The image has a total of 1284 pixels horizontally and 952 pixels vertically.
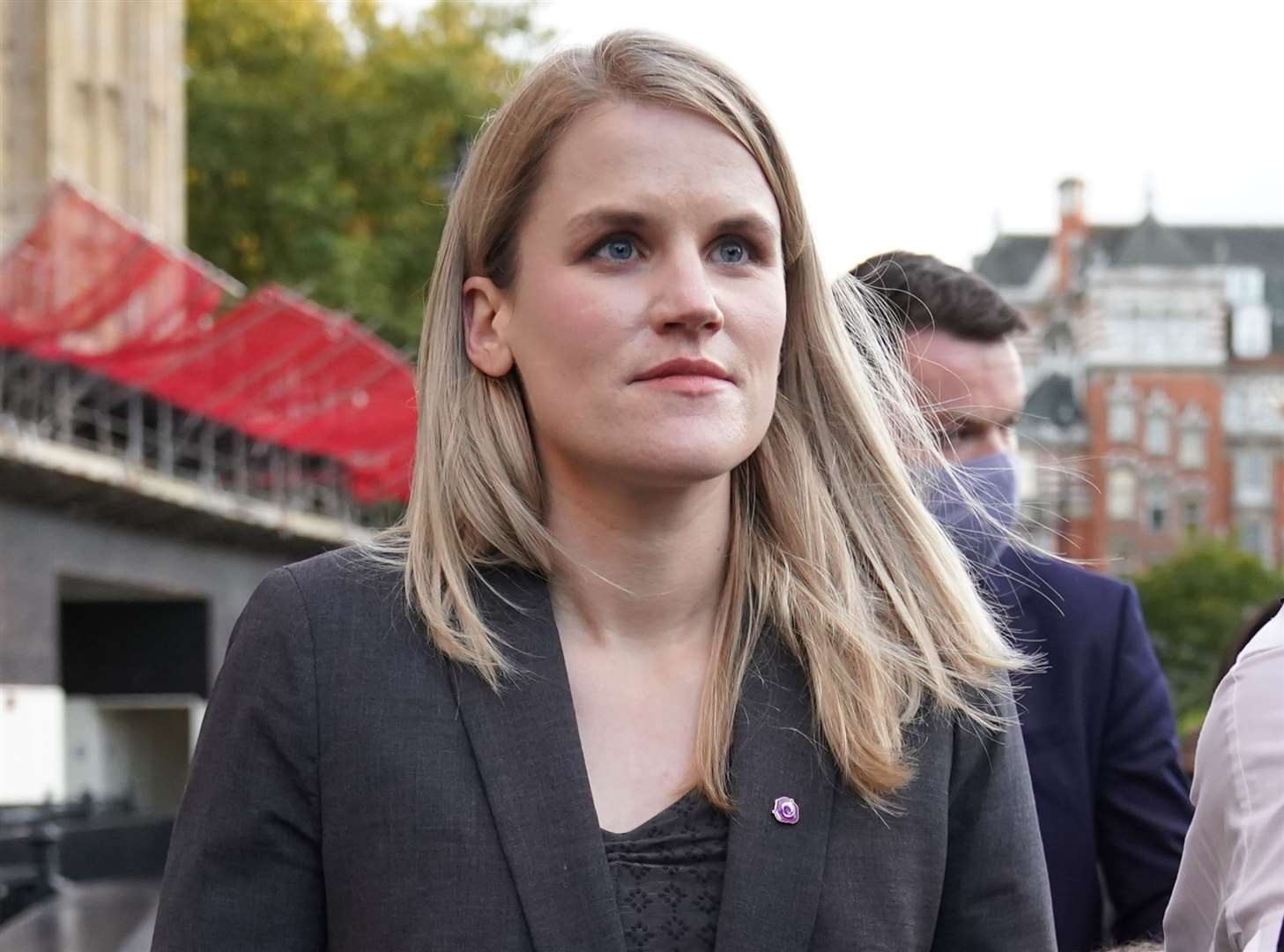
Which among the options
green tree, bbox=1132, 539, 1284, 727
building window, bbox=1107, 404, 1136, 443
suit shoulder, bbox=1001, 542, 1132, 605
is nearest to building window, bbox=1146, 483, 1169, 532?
building window, bbox=1107, 404, 1136, 443

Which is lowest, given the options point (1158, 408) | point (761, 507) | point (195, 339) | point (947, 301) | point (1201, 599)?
point (761, 507)

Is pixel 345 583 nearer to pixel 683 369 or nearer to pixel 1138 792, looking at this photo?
pixel 683 369

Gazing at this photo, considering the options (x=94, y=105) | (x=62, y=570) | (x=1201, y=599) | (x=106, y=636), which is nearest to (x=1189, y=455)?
(x=1201, y=599)

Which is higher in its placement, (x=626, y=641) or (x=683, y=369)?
(x=683, y=369)

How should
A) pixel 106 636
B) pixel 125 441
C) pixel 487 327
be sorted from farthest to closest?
pixel 106 636, pixel 125 441, pixel 487 327

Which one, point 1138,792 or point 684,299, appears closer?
point 684,299

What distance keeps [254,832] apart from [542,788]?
0.95 feet

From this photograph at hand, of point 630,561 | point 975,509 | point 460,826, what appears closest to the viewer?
point 460,826

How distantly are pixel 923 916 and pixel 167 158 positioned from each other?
28.4 metres

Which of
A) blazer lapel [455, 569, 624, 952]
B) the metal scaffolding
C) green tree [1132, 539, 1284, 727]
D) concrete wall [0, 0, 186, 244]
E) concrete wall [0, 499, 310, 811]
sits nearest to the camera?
blazer lapel [455, 569, 624, 952]

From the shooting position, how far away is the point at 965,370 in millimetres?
3727

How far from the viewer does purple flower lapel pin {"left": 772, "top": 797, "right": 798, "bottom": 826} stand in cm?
217

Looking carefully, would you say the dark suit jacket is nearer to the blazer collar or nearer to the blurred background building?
the blazer collar

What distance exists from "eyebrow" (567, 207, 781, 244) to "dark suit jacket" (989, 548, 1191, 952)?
1191mm
